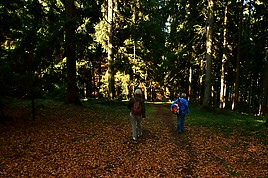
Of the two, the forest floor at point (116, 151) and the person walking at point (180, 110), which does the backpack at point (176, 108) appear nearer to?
→ the person walking at point (180, 110)

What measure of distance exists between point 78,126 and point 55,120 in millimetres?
1498

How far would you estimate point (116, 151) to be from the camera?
7.86m

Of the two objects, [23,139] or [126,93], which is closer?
[23,139]

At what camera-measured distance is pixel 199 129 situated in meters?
11.7

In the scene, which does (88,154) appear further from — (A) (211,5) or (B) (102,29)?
(A) (211,5)

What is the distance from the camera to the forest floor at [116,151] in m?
6.31

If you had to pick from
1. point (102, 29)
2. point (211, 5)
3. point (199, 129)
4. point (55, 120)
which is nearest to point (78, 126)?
point (55, 120)

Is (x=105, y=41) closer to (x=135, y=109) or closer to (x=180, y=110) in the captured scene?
(x=180, y=110)

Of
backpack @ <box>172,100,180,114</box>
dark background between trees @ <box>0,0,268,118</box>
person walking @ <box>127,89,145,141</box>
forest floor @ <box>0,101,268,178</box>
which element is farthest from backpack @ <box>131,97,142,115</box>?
dark background between trees @ <box>0,0,268,118</box>

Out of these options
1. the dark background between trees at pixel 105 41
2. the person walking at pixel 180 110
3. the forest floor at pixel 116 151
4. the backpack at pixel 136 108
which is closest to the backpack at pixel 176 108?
the person walking at pixel 180 110

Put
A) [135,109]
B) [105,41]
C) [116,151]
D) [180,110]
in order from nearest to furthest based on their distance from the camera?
[116,151]
[135,109]
[180,110]
[105,41]

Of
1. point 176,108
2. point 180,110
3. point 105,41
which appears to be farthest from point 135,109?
point 105,41

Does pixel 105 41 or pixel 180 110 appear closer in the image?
pixel 180 110

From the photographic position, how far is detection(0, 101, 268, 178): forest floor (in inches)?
248
